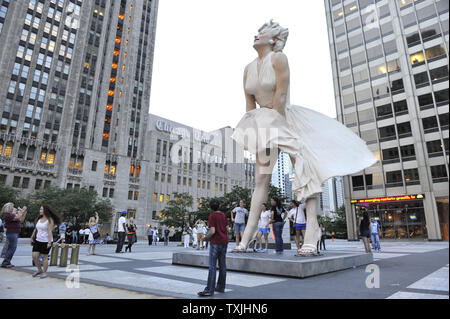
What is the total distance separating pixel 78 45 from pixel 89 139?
1976 cm

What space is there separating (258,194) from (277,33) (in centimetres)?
500

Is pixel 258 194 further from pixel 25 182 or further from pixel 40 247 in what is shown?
pixel 25 182

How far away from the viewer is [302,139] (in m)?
8.64

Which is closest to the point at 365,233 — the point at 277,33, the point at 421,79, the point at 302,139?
the point at 302,139

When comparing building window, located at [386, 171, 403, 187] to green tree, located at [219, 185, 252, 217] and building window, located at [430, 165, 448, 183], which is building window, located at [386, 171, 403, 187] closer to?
building window, located at [430, 165, 448, 183]

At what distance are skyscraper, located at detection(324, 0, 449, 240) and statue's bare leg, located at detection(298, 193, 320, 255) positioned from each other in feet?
98.0

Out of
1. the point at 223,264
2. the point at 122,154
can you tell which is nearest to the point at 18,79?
the point at 122,154

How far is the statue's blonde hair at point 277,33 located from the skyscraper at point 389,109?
29.6 m

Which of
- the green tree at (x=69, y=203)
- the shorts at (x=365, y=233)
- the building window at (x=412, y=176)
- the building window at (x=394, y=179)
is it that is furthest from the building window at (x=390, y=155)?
the green tree at (x=69, y=203)

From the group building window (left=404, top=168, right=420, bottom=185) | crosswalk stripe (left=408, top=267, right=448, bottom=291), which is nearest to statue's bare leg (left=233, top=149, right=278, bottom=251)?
crosswalk stripe (left=408, top=267, right=448, bottom=291)

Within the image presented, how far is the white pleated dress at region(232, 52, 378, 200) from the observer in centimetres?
803

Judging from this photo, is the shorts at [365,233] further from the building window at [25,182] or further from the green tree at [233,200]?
the building window at [25,182]
